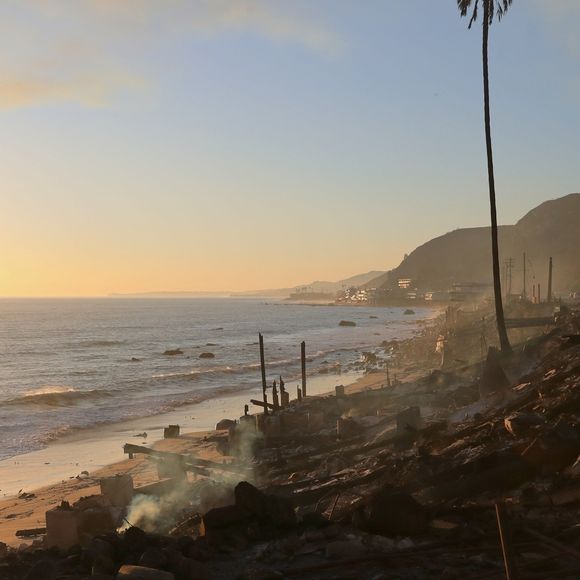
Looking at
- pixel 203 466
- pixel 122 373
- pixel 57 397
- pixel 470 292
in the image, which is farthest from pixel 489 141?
pixel 470 292

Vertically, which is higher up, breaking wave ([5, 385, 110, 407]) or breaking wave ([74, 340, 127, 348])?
breaking wave ([74, 340, 127, 348])

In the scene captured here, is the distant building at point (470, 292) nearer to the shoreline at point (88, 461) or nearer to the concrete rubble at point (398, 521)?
the shoreline at point (88, 461)

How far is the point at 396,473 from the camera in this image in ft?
43.4

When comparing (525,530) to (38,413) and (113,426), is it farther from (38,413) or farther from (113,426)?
(38,413)

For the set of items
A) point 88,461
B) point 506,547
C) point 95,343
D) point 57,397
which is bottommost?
point 57,397

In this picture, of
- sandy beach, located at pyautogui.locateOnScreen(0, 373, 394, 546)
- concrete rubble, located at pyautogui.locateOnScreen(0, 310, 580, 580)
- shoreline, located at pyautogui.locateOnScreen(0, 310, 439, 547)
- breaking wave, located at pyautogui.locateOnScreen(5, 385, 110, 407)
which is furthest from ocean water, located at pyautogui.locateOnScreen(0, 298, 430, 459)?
concrete rubble, located at pyautogui.locateOnScreen(0, 310, 580, 580)

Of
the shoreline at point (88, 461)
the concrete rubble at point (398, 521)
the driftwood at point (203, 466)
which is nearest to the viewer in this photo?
the concrete rubble at point (398, 521)

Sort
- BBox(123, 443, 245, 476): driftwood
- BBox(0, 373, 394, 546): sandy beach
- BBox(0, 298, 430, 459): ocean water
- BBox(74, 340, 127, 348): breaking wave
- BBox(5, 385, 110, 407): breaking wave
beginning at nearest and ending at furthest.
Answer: BBox(123, 443, 245, 476): driftwood → BBox(0, 373, 394, 546): sandy beach → BBox(0, 298, 430, 459): ocean water → BBox(5, 385, 110, 407): breaking wave → BBox(74, 340, 127, 348): breaking wave

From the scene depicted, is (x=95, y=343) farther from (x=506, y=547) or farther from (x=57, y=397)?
(x=506, y=547)

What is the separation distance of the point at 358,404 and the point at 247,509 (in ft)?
58.5

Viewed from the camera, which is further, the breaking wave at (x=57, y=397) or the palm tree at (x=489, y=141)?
the breaking wave at (x=57, y=397)

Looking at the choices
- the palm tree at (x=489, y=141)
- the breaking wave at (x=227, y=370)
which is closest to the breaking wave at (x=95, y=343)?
the breaking wave at (x=227, y=370)

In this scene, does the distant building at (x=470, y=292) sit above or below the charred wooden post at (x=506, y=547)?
above

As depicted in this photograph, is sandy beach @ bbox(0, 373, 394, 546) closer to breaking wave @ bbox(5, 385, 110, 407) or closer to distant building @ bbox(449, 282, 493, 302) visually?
breaking wave @ bbox(5, 385, 110, 407)
